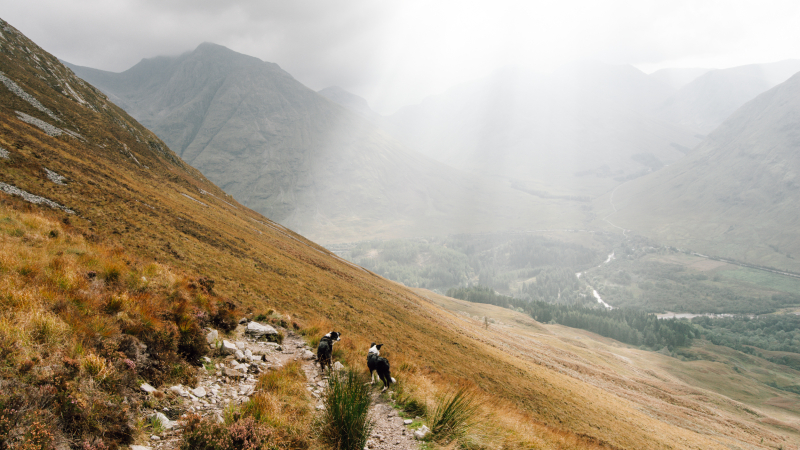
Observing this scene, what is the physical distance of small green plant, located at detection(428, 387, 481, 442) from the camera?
8.30m

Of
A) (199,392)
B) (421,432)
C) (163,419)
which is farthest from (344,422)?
(199,392)

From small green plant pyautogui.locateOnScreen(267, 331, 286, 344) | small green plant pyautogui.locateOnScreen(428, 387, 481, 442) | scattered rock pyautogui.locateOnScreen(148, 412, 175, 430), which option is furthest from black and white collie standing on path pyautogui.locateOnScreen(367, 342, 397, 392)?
scattered rock pyautogui.locateOnScreen(148, 412, 175, 430)

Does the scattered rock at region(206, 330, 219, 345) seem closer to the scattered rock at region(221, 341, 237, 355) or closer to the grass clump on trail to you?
the scattered rock at region(221, 341, 237, 355)

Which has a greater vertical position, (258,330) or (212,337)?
(212,337)

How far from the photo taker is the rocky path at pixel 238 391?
250 inches

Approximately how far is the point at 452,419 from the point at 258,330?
Result: 813cm

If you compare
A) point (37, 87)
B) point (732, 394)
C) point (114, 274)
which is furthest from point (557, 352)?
point (37, 87)

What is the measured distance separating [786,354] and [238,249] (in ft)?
692

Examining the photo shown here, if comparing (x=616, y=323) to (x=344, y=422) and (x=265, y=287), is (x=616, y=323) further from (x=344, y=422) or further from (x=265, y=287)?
(x=344, y=422)

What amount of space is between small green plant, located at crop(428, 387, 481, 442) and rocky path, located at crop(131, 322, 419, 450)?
29.2 inches

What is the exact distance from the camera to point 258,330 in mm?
12359

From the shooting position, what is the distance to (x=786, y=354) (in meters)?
130

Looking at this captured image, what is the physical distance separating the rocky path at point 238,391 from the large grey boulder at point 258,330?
0.30 feet

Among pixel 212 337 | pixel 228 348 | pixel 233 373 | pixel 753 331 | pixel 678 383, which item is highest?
pixel 753 331
